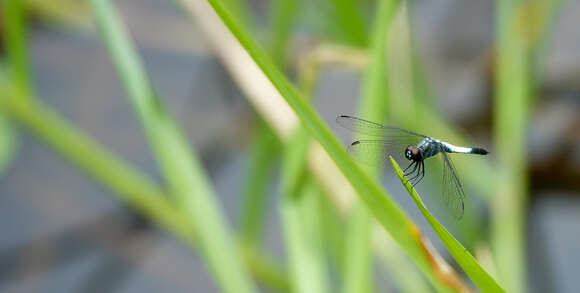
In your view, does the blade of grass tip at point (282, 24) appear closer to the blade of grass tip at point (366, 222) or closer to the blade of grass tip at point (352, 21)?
the blade of grass tip at point (352, 21)

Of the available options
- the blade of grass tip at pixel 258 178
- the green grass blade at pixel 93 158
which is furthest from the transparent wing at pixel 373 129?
the green grass blade at pixel 93 158

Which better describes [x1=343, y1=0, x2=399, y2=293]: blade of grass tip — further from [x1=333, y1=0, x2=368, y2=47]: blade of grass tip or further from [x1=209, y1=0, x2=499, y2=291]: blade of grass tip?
[x1=333, y1=0, x2=368, y2=47]: blade of grass tip

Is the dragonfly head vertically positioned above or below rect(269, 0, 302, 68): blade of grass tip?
below

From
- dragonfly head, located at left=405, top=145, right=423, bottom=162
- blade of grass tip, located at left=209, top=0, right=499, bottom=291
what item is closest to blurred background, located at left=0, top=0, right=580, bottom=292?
dragonfly head, located at left=405, top=145, right=423, bottom=162

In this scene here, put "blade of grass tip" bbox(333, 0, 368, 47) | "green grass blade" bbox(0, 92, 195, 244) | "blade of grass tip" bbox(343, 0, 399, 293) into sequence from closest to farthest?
1. "blade of grass tip" bbox(343, 0, 399, 293)
2. "blade of grass tip" bbox(333, 0, 368, 47)
3. "green grass blade" bbox(0, 92, 195, 244)

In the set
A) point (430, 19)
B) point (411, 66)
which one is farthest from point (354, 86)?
point (411, 66)

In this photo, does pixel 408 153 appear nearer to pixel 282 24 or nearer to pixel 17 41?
pixel 282 24

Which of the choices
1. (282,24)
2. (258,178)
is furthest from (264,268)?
(282,24)

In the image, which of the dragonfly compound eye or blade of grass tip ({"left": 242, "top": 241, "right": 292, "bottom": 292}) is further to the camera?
blade of grass tip ({"left": 242, "top": 241, "right": 292, "bottom": 292})
